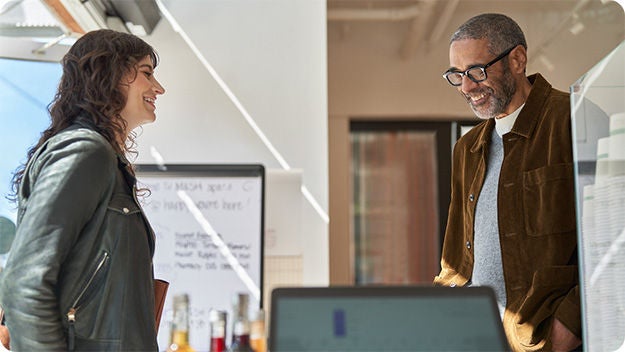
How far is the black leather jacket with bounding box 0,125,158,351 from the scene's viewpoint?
1.13m

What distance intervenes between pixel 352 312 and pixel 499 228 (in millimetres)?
930

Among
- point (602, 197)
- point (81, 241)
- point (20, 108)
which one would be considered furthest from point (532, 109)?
point (20, 108)

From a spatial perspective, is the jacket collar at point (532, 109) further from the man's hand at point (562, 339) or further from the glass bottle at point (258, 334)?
the glass bottle at point (258, 334)

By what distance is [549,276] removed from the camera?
1.49 m

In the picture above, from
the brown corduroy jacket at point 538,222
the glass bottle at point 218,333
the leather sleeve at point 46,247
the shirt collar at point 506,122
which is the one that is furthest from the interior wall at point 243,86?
the glass bottle at point 218,333

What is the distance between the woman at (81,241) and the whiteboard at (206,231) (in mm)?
1711

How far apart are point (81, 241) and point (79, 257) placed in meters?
0.03

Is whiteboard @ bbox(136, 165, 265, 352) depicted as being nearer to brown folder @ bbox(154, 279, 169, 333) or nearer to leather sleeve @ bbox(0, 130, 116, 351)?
brown folder @ bbox(154, 279, 169, 333)

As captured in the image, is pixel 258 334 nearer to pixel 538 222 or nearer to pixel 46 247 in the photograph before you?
pixel 46 247

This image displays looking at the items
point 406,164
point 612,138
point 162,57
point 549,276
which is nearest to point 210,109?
point 162,57

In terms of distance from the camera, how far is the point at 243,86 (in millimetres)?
3268

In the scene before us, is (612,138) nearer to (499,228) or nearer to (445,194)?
(499,228)

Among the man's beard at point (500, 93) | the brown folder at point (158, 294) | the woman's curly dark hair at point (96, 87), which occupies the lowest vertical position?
the brown folder at point (158, 294)

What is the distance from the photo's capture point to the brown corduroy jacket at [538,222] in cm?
149
